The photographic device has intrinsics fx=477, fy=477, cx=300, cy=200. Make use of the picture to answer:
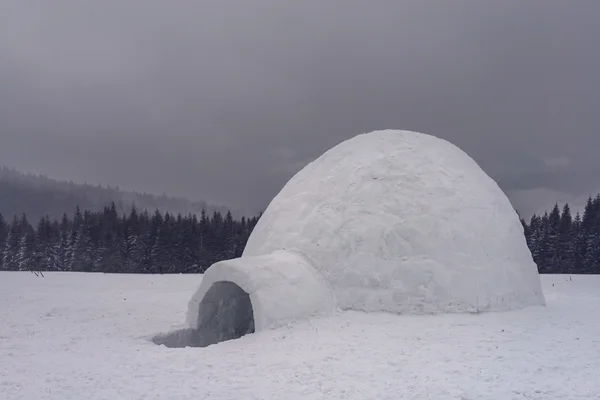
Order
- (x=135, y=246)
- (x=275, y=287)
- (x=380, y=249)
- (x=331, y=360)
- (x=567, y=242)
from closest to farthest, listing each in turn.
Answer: (x=331, y=360) < (x=275, y=287) < (x=380, y=249) < (x=567, y=242) < (x=135, y=246)

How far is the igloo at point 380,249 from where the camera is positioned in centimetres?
1185

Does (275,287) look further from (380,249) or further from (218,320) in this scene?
(218,320)

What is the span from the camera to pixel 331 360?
9008mm

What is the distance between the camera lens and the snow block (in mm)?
11148

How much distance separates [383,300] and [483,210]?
416 centimetres

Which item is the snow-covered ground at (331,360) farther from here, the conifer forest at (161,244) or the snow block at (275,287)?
the conifer forest at (161,244)

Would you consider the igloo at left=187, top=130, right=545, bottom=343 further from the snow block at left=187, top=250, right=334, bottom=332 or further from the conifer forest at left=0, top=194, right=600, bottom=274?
the conifer forest at left=0, top=194, right=600, bottom=274

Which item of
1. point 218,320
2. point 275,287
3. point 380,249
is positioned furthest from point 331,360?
point 218,320

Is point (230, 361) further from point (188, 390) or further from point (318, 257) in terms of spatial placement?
point (318, 257)

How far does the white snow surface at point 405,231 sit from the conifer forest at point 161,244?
33.4 m

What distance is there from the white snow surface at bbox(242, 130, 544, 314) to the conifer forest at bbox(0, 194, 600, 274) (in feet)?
110

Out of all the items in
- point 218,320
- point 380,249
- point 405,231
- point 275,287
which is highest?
point 405,231

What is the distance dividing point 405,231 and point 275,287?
148 inches

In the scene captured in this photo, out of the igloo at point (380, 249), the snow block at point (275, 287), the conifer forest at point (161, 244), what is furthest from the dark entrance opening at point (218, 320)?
the conifer forest at point (161, 244)
